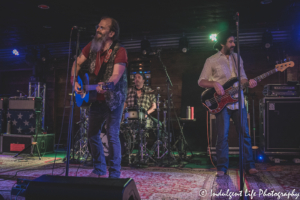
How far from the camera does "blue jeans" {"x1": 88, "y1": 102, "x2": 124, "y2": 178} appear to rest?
2.64 metres

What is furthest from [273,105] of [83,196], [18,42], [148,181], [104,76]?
[18,42]

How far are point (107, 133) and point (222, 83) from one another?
1.92 metres

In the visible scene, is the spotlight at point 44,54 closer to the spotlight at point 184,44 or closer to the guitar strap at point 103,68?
the spotlight at point 184,44

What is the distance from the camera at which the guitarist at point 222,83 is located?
3340 mm

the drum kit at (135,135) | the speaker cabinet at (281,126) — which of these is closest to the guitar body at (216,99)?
the drum kit at (135,135)

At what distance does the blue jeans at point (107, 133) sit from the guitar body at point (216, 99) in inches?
58.2

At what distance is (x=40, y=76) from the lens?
8.08m

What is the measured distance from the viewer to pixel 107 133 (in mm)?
2689

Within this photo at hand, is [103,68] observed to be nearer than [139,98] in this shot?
Yes

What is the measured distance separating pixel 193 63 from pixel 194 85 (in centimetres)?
73

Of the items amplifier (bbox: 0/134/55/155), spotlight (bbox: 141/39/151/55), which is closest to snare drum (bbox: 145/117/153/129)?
spotlight (bbox: 141/39/151/55)

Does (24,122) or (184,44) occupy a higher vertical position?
(184,44)

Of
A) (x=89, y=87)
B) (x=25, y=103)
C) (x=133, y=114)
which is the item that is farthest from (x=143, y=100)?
(x=25, y=103)

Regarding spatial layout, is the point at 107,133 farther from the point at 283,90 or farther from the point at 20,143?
the point at 20,143
